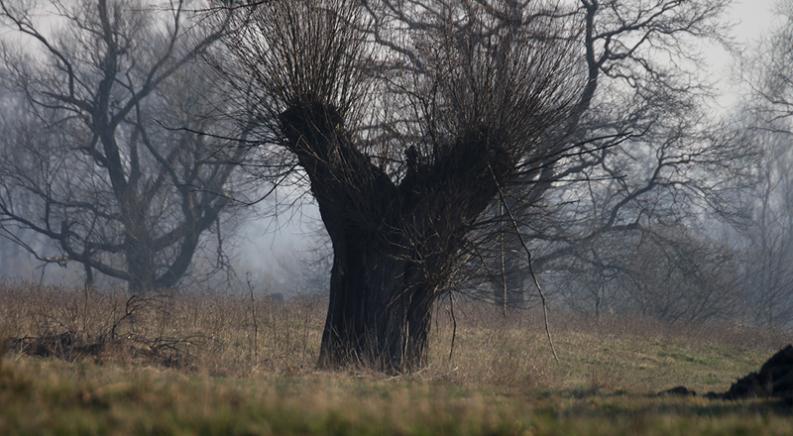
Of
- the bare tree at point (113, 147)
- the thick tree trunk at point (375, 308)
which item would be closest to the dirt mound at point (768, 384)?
the thick tree trunk at point (375, 308)

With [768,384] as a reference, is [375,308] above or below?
above

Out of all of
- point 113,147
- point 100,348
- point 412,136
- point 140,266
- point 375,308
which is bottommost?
point 100,348

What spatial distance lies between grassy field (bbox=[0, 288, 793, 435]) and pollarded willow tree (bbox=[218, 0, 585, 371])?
3.92 feet

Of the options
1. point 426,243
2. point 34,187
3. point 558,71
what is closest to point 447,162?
point 426,243

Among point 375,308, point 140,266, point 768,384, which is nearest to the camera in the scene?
point 768,384

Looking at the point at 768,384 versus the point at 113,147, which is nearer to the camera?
the point at 768,384

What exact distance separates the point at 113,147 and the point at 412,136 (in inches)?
1009

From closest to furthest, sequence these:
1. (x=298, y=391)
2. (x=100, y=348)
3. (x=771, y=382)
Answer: (x=298, y=391) → (x=771, y=382) → (x=100, y=348)

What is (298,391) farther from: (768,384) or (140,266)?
(140,266)

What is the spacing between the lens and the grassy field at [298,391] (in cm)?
492

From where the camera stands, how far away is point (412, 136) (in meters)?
12.3

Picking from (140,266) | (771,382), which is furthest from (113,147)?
(771,382)

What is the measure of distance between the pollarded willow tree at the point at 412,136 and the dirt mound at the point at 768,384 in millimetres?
4166

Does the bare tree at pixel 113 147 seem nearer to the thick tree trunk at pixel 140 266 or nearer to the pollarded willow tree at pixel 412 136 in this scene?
the thick tree trunk at pixel 140 266
